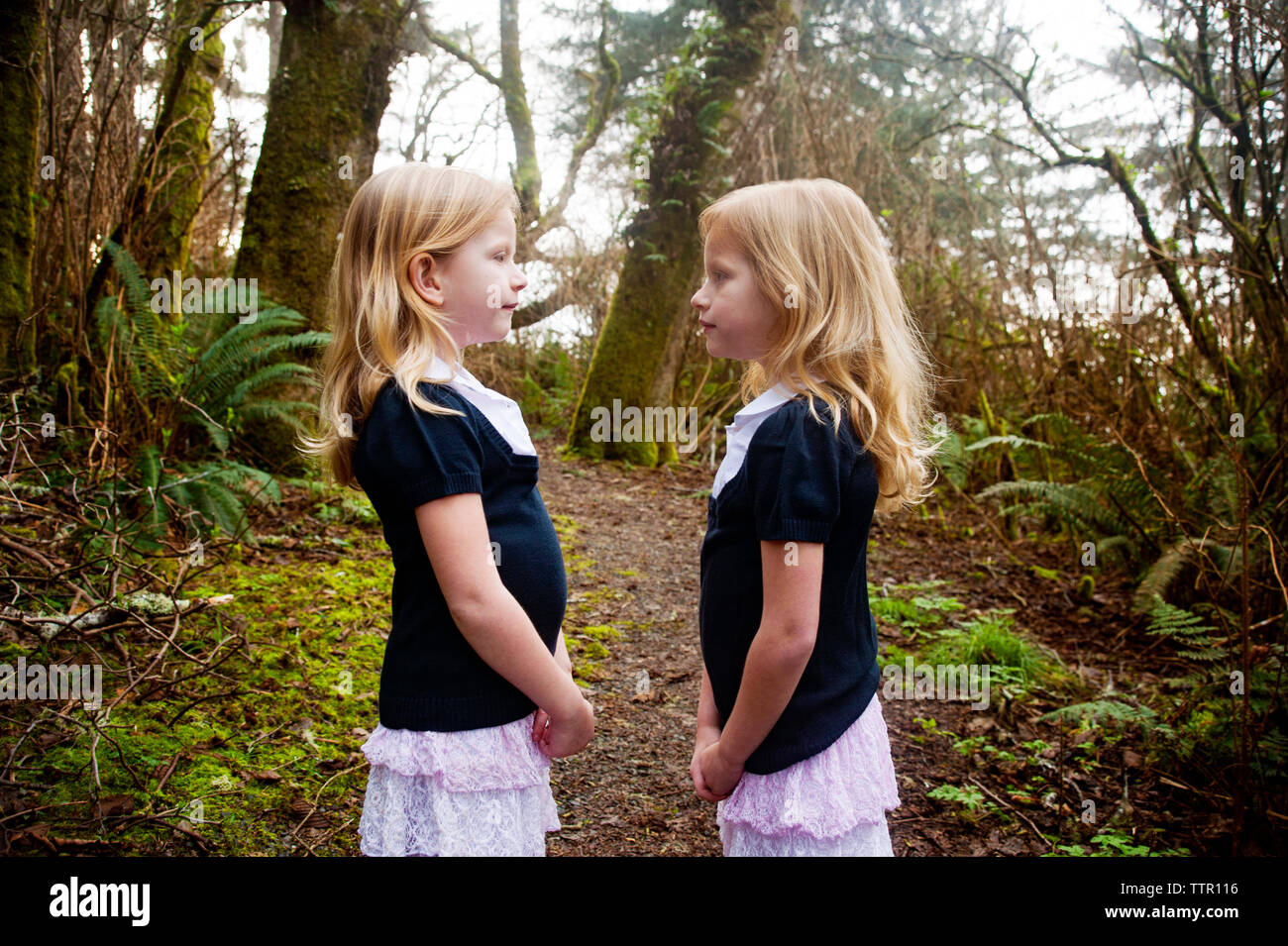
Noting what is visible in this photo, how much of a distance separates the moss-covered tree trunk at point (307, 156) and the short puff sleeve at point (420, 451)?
13.4ft

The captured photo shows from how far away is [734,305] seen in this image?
5.13ft

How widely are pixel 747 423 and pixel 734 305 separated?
0.23m

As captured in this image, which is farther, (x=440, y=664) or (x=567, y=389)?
(x=567, y=389)

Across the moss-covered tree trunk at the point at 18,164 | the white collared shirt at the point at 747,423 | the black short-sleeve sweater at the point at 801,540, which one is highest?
the moss-covered tree trunk at the point at 18,164

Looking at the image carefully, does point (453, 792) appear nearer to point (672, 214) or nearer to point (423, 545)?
point (423, 545)

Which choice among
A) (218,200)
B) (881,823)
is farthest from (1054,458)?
(218,200)

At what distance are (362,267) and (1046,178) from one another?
13224 millimetres

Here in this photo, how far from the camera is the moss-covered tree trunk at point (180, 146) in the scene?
4.71 meters

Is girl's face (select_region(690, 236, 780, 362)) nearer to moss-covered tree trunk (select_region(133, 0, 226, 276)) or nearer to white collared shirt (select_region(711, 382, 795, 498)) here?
white collared shirt (select_region(711, 382, 795, 498))

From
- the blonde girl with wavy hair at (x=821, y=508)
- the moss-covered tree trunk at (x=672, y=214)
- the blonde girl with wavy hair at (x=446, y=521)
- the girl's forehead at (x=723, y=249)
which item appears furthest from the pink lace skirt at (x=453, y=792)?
the moss-covered tree trunk at (x=672, y=214)

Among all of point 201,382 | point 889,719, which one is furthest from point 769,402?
point 201,382

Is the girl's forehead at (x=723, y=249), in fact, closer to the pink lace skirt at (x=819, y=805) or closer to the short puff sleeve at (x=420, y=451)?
the short puff sleeve at (x=420, y=451)
